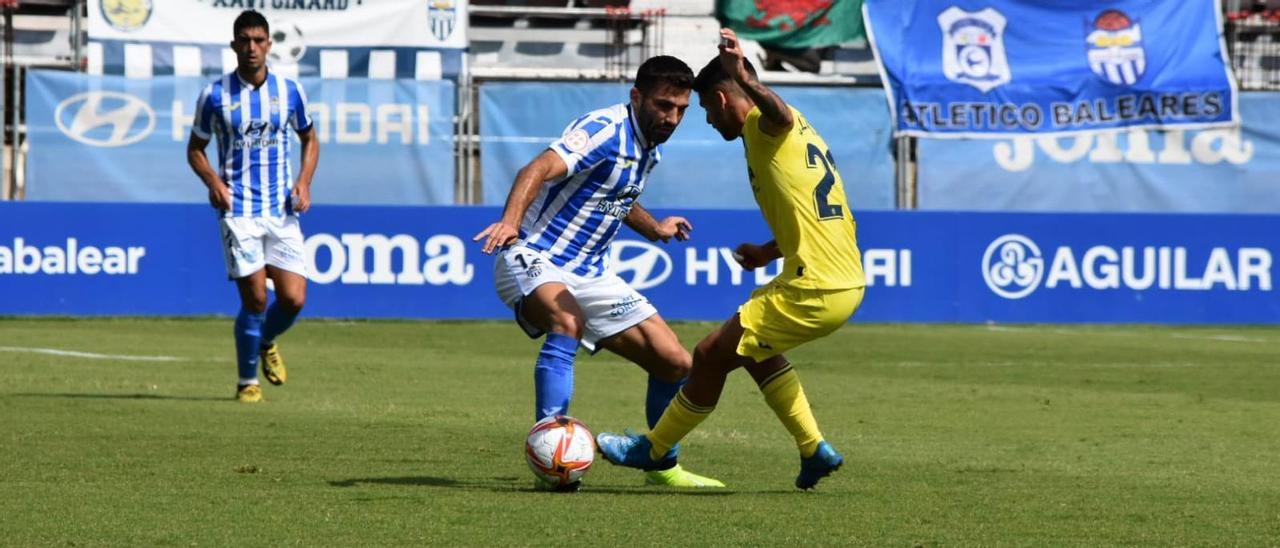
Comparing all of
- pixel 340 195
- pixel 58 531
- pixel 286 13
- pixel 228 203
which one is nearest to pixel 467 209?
pixel 340 195

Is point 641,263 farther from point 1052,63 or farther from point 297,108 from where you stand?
point 297,108

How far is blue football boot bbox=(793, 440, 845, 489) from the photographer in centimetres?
723

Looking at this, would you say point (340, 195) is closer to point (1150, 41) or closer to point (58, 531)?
point (1150, 41)

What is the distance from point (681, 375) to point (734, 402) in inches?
151

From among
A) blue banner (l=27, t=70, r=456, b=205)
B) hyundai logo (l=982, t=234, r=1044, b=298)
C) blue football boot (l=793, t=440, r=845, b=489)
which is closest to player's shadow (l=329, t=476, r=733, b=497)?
blue football boot (l=793, t=440, r=845, b=489)

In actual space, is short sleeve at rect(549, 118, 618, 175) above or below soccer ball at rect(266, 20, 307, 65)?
above

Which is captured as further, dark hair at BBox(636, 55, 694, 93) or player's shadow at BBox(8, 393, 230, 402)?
player's shadow at BBox(8, 393, 230, 402)

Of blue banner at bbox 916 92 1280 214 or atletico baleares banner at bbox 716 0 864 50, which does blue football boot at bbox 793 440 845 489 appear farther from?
atletico baleares banner at bbox 716 0 864 50

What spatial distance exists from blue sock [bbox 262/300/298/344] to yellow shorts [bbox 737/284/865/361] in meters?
4.77

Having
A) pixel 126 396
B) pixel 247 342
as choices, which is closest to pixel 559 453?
pixel 247 342

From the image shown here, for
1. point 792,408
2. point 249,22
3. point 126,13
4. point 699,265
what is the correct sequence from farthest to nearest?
point 126,13, point 699,265, point 249,22, point 792,408

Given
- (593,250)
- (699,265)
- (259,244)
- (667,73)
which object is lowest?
(699,265)

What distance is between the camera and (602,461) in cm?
884

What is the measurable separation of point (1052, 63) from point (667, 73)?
17.5 metres
